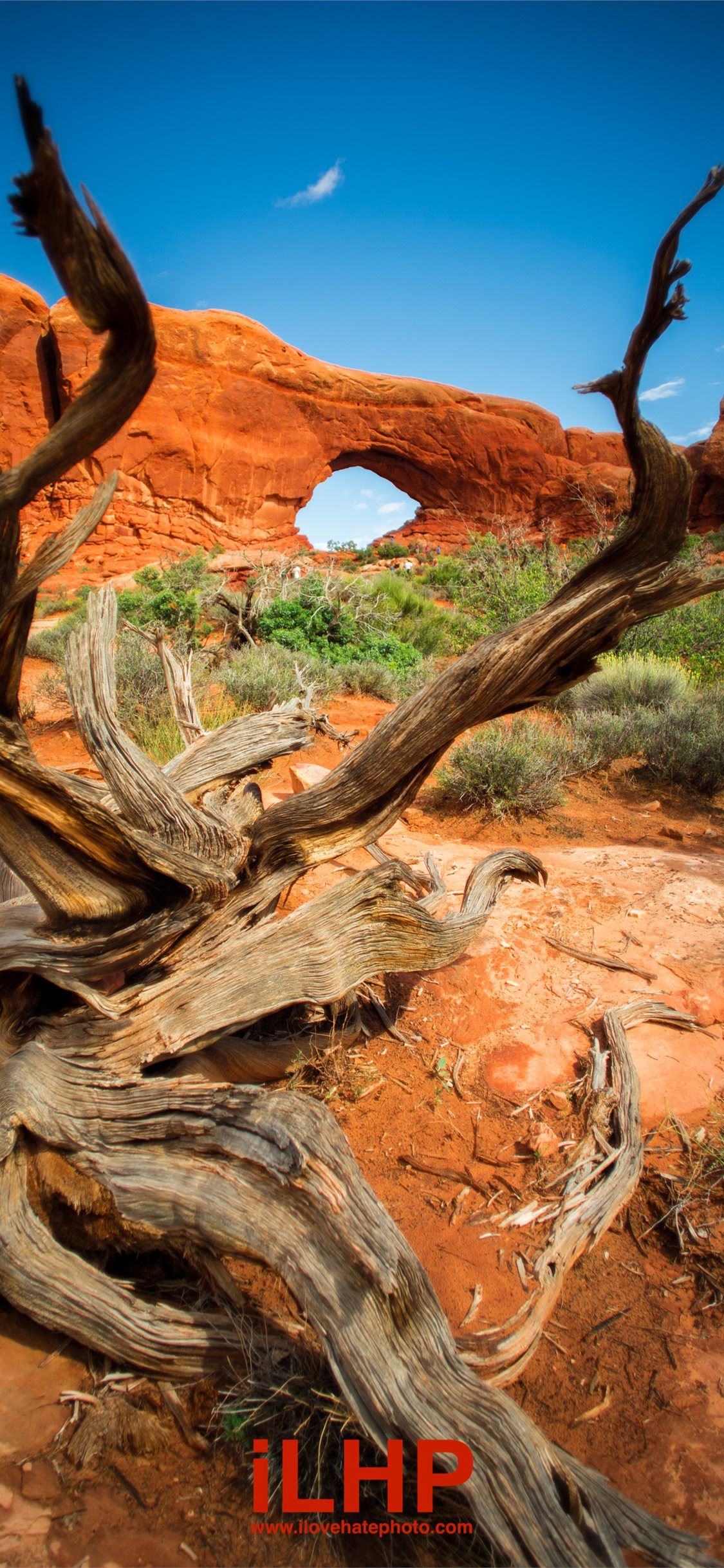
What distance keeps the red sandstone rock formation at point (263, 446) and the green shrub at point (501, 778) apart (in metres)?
20.6

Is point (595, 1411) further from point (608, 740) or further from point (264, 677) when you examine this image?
point (264, 677)

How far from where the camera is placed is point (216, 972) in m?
2.46

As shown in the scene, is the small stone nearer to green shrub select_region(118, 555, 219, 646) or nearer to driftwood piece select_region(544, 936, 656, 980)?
driftwood piece select_region(544, 936, 656, 980)

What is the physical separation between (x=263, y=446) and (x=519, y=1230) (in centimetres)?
3069

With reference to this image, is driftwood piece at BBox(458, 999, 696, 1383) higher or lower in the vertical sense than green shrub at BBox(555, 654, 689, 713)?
lower

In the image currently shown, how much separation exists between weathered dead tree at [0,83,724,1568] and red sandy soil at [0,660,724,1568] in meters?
0.19

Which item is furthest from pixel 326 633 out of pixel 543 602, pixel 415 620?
pixel 543 602

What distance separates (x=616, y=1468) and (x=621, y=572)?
2.21 m

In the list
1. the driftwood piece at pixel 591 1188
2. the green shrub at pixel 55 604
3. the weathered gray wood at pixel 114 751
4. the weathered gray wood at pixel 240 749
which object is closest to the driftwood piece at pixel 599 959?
the driftwood piece at pixel 591 1188

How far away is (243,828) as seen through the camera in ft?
9.29

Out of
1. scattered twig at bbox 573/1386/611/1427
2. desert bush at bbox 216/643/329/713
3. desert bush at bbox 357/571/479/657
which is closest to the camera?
scattered twig at bbox 573/1386/611/1427

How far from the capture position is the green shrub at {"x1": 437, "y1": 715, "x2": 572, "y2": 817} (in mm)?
5547

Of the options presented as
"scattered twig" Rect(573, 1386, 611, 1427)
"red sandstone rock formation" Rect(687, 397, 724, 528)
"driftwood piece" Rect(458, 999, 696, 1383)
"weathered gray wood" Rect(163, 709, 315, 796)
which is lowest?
"scattered twig" Rect(573, 1386, 611, 1427)

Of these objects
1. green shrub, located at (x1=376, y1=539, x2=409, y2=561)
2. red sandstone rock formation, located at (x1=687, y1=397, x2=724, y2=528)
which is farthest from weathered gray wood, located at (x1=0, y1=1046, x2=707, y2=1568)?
red sandstone rock formation, located at (x1=687, y1=397, x2=724, y2=528)
